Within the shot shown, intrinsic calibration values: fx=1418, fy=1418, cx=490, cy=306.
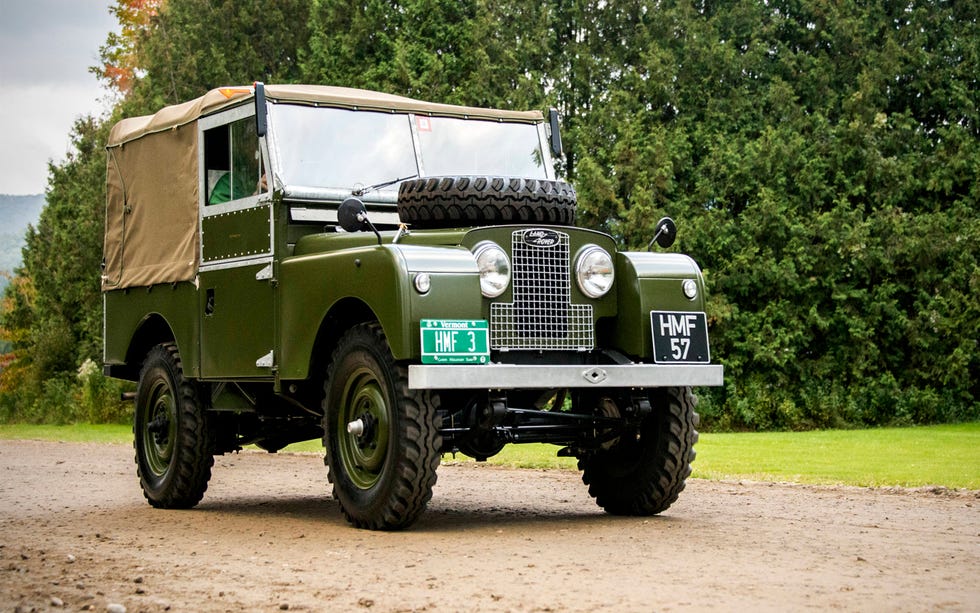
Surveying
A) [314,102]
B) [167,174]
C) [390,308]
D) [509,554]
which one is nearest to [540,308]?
[390,308]

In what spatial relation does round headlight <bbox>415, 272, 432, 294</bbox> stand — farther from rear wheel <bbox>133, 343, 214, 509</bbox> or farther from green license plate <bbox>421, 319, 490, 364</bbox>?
rear wheel <bbox>133, 343, 214, 509</bbox>

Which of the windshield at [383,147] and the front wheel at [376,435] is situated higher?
the windshield at [383,147]

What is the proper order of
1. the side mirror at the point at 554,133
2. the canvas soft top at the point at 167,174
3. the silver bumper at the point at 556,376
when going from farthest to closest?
the side mirror at the point at 554,133 < the canvas soft top at the point at 167,174 < the silver bumper at the point at 556,376

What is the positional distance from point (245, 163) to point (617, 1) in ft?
67.7

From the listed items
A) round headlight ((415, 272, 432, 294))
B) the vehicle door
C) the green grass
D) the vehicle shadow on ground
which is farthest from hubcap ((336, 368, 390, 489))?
the green grass

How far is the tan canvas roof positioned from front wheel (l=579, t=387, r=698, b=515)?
3.15 metres

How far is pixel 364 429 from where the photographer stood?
30.8 feet

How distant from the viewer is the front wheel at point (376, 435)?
897 centimetres

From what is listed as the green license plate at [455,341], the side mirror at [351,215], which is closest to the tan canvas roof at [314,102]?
the side mirror at [351,215]

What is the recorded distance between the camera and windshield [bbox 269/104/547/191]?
35.8 feet

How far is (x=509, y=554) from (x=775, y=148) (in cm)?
2090

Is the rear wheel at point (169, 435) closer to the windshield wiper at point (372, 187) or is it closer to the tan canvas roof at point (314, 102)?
the tan canvas roof at point (314, 102)

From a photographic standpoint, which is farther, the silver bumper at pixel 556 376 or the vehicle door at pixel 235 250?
the vehicle door at pixel 235 250

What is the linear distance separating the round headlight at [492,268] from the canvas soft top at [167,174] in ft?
8.01
